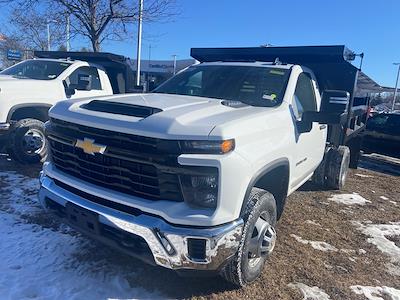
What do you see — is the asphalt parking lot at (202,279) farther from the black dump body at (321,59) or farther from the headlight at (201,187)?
the black dump body at (321,59)

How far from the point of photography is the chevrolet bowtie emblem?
275 cm

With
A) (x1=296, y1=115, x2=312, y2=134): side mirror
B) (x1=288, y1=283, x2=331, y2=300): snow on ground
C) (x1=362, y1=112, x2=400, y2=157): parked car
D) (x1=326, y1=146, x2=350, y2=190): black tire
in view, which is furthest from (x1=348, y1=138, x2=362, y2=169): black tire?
(x1=288, y1=283, x2=331, y2=300): snow on ground

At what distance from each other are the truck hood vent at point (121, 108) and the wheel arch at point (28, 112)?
357cm

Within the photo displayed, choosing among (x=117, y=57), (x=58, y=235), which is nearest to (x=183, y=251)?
(x=58, y=235)

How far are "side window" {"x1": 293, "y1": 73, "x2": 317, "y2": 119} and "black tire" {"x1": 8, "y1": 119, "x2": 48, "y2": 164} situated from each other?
410cm

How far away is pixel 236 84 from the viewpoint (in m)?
4.09

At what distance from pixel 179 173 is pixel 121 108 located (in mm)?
816

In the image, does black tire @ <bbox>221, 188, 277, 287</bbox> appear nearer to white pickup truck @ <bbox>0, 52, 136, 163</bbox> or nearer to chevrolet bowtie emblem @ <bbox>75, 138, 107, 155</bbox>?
chevrolet bowtie emblem @ <bbox>75, 138, 107, 155</bbox>

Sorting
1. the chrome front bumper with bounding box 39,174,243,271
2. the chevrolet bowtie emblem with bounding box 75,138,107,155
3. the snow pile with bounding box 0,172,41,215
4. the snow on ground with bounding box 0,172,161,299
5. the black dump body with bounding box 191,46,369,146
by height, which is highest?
the black dump body with bounding box 191,46,369,146

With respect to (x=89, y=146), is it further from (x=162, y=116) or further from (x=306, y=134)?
(x=306, y=134)

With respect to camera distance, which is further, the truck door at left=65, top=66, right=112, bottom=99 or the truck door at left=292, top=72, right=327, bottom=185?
the truck door at left=65, top=66, right=112, bottom=99

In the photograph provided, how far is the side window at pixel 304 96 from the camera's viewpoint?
4038 mm

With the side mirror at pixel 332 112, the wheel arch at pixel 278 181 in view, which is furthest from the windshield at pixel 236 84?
the wheel arch at pixel 278 181

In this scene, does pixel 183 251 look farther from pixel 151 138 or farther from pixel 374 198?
pixel 374 198
